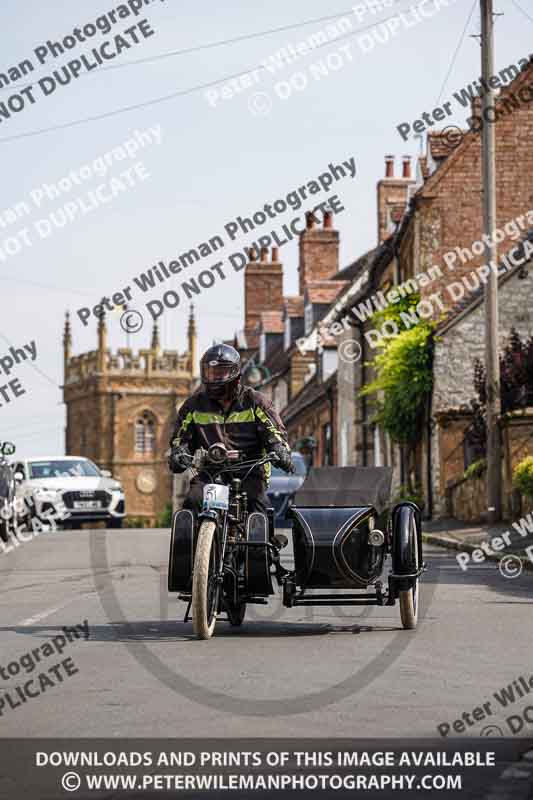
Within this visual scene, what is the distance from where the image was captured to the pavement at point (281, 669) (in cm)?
672

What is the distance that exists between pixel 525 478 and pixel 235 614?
42.7 feet

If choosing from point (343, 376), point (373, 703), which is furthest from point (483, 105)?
point (343, 376)

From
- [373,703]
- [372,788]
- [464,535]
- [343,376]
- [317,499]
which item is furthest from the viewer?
[343,376]

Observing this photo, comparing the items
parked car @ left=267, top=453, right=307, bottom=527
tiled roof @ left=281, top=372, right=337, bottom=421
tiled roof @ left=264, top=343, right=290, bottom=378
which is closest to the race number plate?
parked car @ left=267, top=453, right=307, bottom=527

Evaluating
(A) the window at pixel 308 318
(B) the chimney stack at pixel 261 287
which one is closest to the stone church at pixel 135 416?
(B) the chimney stack at pixel 261 287

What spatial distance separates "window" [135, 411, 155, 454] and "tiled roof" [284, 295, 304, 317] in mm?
69225

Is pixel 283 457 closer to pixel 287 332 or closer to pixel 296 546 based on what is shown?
pixel 296 546

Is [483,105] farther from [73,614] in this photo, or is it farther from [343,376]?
[343,376]

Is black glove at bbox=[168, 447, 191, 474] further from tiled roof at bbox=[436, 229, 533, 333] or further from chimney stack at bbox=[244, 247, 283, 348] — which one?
chimney stack at bbox=[244, 247, 283, 348]

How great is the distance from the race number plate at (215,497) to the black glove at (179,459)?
0.27m

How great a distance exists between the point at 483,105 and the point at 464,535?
7.16m

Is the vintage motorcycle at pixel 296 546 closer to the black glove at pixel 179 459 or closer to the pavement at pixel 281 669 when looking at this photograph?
the black glove at pixel 179 459

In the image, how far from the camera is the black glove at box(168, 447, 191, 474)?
10227mm

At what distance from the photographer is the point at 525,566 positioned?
17953 mm
